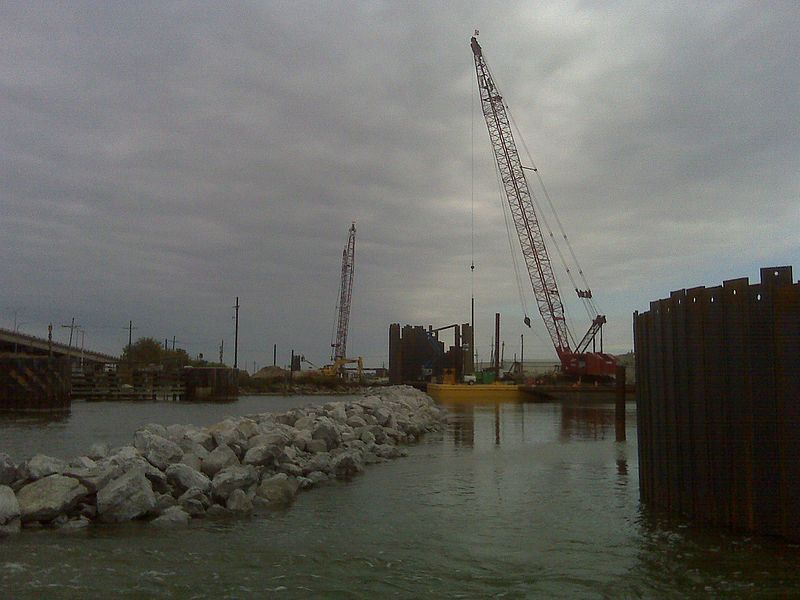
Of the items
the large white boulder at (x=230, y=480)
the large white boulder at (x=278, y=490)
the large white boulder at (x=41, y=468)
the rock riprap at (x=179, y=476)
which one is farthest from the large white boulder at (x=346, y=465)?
the large white boulder at (x=41, y=468)

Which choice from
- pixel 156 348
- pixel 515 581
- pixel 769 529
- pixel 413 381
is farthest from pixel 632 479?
pixel 156 348

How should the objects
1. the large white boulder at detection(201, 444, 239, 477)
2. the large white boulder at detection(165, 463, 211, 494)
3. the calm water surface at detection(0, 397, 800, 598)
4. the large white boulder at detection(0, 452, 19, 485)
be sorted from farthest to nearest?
the large white boulder at detection(201, 444, 239, 477) → the large white boulder at detection(165, 463, 211, 494) → the large white boulder at detection(0, 452, 19, 485) → the calm water surface at detection(0, 397, 800, 598)

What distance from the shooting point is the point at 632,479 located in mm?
11188

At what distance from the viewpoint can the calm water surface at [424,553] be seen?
5715 millimetres

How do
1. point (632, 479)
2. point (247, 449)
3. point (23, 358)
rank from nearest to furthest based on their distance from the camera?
point (632, 479)
point (247, 449)
point (23, 358)

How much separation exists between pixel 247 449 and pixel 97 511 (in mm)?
4073

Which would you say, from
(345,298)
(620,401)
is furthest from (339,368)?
(620,401)

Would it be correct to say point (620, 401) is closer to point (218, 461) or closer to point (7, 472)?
point (218, 461)

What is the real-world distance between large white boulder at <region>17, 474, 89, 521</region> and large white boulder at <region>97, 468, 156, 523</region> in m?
0.31

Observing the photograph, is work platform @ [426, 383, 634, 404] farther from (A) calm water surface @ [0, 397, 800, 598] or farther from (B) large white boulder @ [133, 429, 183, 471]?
(A) calm water surface @ [0, 397, 800, 598]

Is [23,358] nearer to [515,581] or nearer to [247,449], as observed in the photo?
[247,449]

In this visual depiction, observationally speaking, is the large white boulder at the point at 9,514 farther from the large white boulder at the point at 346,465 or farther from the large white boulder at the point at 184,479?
the large white boulder at the point at 346,465

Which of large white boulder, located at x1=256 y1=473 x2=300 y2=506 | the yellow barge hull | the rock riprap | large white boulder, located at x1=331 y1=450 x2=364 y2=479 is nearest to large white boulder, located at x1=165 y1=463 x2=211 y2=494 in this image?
the rock riprap

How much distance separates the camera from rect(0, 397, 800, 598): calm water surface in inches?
225
